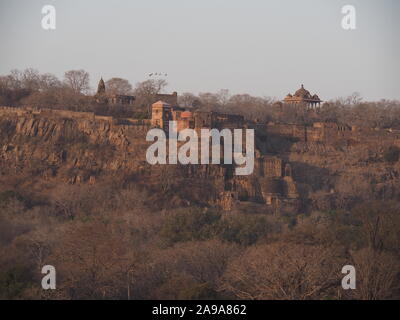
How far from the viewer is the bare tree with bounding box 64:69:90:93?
80.8 meters

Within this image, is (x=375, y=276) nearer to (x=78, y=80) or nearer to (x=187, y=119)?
(x=187, y=119)

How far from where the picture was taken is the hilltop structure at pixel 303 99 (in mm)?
87625

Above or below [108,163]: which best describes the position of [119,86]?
above

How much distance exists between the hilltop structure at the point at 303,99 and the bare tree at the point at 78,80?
51.3 feet

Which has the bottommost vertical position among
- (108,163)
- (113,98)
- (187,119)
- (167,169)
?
(167,169)

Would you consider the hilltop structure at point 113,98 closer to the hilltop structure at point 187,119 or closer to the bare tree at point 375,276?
the hilltop structure at point 187,119

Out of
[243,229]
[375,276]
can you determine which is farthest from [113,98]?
[375,276]

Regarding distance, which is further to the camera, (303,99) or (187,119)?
(303,99)

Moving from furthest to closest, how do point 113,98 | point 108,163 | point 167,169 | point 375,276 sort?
point 113,98 < point 108,163 < point 167,169 < point 375,276

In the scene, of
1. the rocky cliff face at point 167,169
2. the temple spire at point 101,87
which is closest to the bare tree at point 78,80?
the temple spire at point 101,87

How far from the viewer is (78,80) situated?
8131 cm

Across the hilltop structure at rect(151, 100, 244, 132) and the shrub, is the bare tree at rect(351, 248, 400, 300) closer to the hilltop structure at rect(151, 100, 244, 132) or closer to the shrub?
the shrub

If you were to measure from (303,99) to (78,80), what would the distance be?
17005 millimetres
